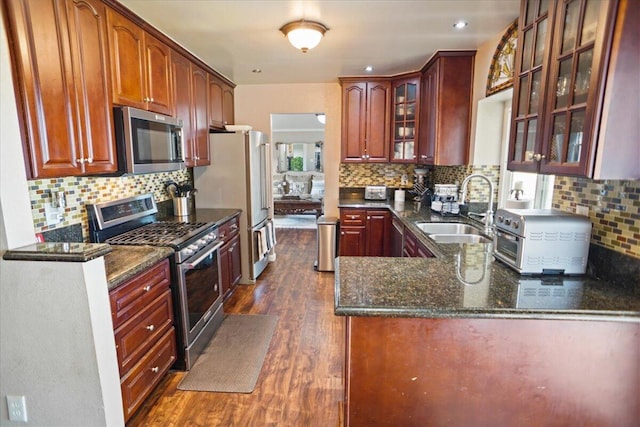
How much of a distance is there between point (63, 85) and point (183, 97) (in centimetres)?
138

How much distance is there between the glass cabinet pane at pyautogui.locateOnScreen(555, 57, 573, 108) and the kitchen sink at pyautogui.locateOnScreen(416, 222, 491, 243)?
52.1 inches

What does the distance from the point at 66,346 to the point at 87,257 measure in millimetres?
448

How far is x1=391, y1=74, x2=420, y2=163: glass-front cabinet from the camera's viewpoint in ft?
13.1

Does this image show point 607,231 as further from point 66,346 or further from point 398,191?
point 398,191

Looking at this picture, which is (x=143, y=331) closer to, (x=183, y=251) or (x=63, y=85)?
(x=183, y=251)

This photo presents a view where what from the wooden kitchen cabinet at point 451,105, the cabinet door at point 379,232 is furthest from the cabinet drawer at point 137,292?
the wooden kitchen cabinet at point 451,105

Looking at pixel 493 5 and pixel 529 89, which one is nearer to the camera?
pixel 529 89

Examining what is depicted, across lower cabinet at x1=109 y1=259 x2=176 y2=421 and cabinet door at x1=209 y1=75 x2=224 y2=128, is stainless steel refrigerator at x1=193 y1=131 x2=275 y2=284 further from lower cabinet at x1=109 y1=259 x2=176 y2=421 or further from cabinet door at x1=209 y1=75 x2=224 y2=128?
lower cabinet at x1=109 y1=259 x2=176 y2=421

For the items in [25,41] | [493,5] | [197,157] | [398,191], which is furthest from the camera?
[398,191]

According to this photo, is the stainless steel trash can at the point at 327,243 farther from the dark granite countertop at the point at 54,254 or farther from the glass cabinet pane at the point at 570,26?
the glass cabinet pane at the point at 570,26

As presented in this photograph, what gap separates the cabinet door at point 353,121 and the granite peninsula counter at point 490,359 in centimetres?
315

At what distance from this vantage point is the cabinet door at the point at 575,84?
117cm

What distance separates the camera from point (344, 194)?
4.66m

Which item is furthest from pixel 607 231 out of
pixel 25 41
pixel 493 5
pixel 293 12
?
pixel 25 41
